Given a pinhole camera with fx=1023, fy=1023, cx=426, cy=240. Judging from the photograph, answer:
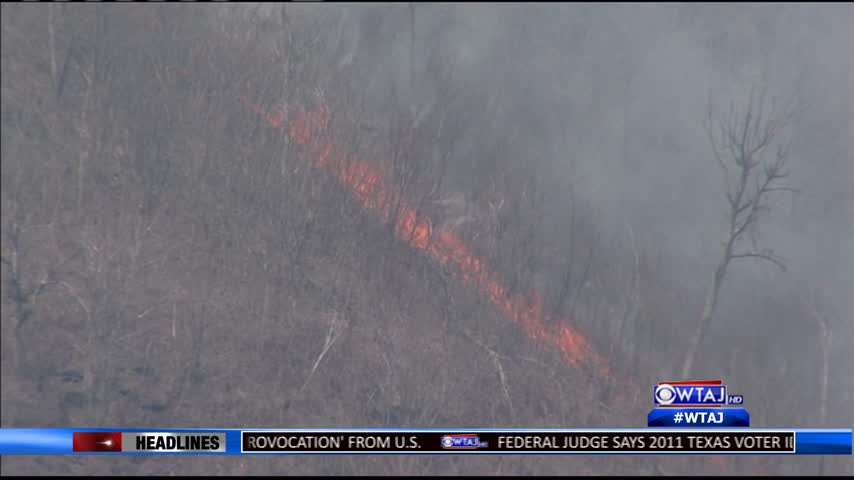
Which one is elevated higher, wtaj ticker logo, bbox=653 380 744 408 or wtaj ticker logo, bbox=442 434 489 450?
wtaj ticker logo, bbox=653 380 744 408

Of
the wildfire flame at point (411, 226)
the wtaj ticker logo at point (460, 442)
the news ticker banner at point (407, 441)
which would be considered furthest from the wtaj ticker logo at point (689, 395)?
the wildfire flame at point (411, 226)

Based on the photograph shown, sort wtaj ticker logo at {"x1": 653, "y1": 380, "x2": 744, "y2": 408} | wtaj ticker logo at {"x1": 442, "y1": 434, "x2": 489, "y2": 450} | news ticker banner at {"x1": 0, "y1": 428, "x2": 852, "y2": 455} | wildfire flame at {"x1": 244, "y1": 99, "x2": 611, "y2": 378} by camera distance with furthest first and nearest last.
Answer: wildfire flame at {"x1": 244, "y1": 99, "x2": 611, "y2": 378}
wtaj ticker logo at {"x1": 442, "y1": 434, "x2": 489, "y2": 450}
wtaj ticker logo at {"x1": 653, "y1": 380, "x2": 744, "y2": 408}
news ticker banner at {"x1": 0, "y1": 428, "x2": 852, "y2": 455}

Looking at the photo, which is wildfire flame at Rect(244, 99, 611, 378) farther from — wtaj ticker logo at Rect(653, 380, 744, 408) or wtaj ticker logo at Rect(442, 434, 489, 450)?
wtaj ticker logo at Rect(653, 380, 744, 408)

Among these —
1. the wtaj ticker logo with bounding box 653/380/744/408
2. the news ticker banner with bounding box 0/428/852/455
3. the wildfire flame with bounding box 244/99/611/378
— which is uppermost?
the wildfire flame with bounding box 244/99/611/378

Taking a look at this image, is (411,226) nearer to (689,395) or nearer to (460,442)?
(460,442)

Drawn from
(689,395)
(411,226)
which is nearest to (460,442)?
(689,395)

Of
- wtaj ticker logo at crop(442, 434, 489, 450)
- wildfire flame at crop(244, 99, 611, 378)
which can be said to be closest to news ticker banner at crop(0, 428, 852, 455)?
wtaj ticker logo at crop(442, 434, 489, 450)
